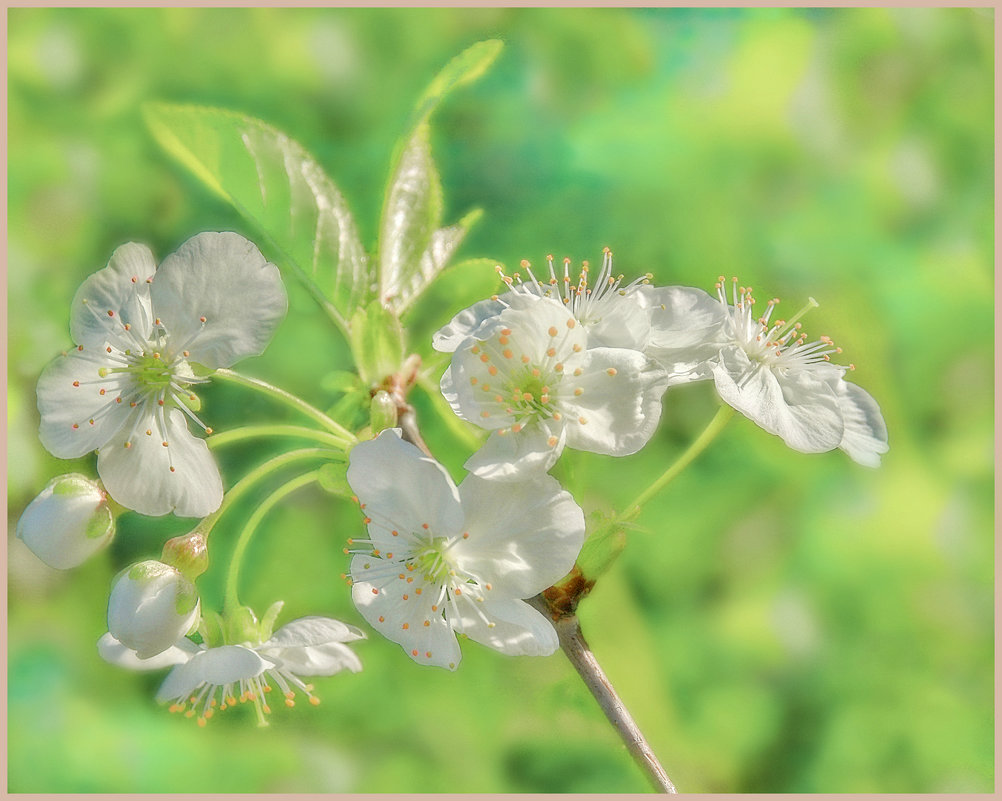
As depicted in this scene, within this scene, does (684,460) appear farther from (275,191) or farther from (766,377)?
(275,191)

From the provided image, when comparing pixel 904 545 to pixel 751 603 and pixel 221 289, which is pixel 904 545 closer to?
pixel 751 603

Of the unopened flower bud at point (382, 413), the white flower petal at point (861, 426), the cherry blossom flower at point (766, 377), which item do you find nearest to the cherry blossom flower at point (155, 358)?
the unopened flower bud at point (382, 413)

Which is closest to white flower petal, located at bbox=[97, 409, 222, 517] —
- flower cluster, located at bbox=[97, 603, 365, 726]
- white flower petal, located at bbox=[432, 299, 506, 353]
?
flower cluster, located at bbox=[97, 603, 365, 726]

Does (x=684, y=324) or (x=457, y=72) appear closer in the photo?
(x=684, y=324)

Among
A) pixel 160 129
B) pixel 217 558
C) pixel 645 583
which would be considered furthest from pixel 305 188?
pixel 645 583

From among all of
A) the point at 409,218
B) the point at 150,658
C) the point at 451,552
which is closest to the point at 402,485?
the point at 451,552

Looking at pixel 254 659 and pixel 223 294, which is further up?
pixel 223 294
